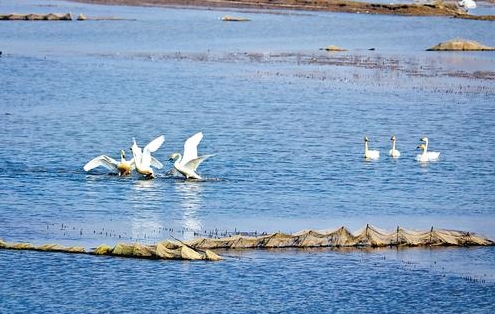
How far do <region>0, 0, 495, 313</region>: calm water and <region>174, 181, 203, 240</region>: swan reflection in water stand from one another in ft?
0.36

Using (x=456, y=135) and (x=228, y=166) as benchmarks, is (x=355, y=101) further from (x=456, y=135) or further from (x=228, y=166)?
(x=228, y=166)

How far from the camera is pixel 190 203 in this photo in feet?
116

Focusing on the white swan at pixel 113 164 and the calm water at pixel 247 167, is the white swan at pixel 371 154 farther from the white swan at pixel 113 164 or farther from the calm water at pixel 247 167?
the white swan at pixel 113 164

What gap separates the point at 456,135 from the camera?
167 feet

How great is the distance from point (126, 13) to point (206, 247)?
87.8 metres

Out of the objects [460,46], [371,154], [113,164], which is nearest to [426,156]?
[371,154]

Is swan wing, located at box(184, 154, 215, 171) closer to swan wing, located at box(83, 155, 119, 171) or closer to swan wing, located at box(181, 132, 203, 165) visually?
swan wing, located at box(181, 132, 203, 165)

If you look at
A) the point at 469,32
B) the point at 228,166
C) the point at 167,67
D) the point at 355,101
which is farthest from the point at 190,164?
the point at 469,32

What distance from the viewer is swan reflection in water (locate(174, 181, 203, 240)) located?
3219 cm

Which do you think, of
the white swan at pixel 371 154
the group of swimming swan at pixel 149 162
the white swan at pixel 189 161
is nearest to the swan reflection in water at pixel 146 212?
the group of swimming swan at pixel 149 162

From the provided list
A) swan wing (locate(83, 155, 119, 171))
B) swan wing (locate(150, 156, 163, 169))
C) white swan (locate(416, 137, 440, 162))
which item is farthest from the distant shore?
swan wing (locate(83, 155, 119, 171))

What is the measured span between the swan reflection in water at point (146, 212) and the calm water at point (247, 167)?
8 cm

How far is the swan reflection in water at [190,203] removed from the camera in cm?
3219

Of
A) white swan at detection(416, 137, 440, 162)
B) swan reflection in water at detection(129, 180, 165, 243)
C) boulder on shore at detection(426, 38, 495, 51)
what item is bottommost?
swan reflection in water at detection(129, 180, 165, 243)
